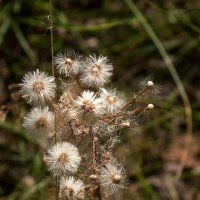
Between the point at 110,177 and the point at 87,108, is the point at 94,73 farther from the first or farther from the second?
the point at 110,177

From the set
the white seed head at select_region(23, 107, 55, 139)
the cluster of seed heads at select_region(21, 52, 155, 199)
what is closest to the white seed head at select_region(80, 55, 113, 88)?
the cluster of seed heads at select_region(21, 52, 155, 199)

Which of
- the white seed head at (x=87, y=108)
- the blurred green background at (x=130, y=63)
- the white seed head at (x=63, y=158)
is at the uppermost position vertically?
the blurred green background at (x=130, y=63)

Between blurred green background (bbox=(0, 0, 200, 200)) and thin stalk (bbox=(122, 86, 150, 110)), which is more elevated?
blurred green background (bbox=(0, 0, 200, 200))

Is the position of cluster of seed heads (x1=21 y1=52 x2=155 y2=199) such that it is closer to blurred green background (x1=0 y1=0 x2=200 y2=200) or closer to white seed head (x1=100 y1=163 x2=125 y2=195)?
Result: white seed head (x1=100 y1=163 x2=125 y2=195)

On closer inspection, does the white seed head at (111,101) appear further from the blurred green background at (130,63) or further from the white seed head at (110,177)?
the blurred green background at (130,63)

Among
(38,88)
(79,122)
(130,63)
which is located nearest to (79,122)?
(79,122)

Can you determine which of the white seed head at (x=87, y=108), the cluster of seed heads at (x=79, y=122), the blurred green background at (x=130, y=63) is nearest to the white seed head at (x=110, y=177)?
the cluster of seed heads at (x=79, y=122)
